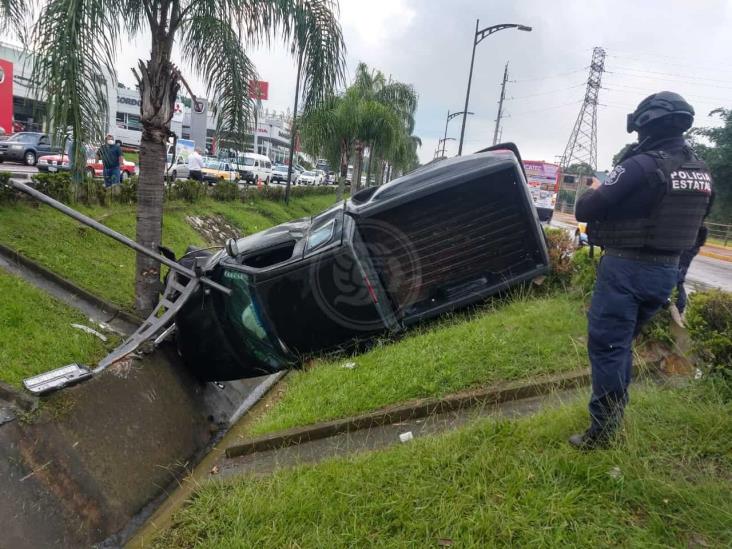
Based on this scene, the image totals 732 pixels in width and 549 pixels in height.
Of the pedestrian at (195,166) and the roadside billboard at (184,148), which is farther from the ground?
the roadside billboard at (184,148)

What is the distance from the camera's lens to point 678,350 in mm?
3434

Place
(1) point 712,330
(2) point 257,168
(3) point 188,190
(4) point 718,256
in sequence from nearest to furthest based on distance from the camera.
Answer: (1) point 712,330 → (3) point 188,190 → (4) point 718,256 → (2) point 257,168

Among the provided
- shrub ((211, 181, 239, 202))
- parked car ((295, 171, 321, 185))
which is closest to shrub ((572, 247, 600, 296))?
shrub ((211, 181, 239, 202))

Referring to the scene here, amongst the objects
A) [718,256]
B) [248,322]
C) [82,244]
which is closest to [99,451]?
[248,322]

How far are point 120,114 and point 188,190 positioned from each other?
2.94 meters

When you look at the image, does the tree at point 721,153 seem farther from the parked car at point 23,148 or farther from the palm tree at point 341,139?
the parked car at point 23,148

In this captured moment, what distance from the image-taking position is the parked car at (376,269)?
4.20m

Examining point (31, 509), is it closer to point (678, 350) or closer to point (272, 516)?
point (272, 516)

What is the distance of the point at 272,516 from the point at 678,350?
292cm

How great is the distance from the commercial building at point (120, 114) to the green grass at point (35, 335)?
1.74 m

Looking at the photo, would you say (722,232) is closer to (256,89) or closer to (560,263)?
(560,263)

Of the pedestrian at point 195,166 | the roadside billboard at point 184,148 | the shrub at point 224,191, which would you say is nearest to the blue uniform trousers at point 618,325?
the shrub at point 224,191

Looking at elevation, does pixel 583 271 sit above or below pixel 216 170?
below

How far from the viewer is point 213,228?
12312 millimetres
